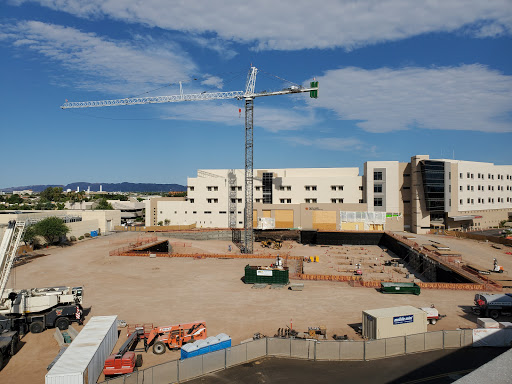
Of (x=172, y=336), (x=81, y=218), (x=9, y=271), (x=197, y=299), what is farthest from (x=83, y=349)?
(x=81, y=218)

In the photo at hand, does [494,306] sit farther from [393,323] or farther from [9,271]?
[9,271]

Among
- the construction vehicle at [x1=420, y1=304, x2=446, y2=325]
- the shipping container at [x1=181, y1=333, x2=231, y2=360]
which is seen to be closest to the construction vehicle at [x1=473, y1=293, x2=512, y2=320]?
the construction vehicle at [x1=420, y1=304, x2=446, y2=325]

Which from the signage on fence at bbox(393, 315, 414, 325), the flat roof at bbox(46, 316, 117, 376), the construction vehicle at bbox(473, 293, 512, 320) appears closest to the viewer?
the flat roof at bbox(46, 316, 117, 376)

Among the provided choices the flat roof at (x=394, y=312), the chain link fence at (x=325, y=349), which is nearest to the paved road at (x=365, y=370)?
the chain link fence at (x=325, y=349)

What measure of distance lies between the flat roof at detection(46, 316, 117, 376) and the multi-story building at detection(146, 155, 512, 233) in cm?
8034

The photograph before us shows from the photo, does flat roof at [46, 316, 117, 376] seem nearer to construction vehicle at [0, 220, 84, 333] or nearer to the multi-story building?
construction vehicle at [0, 220, 84, 333]

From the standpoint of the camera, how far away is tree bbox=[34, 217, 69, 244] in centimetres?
7512

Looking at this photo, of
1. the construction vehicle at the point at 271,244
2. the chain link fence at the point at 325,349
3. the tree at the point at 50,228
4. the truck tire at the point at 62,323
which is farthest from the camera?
the construction vehicle at the point at 271,244

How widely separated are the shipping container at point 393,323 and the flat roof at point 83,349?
63.7ft

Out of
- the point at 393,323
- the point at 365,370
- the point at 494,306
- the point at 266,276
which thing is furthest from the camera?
the point at 266,276

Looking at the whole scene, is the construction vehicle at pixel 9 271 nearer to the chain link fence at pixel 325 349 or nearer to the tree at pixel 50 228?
the chain link fence at pixel 325 349

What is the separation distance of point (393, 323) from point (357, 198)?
8089 centimetres

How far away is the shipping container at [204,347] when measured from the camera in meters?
24.4

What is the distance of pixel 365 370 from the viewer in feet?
78.0
